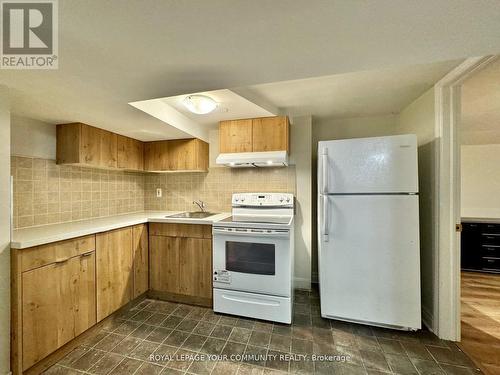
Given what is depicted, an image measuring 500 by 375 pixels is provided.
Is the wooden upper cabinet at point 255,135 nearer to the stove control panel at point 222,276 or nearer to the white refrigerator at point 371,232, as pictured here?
the white refrigerator at point 371,232

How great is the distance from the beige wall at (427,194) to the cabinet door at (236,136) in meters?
1.67

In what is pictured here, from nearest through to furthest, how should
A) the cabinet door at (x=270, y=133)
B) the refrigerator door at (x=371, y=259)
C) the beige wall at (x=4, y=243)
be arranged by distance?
the beige wall at (x=4, y=243) → the refrigerator door at (x=371, y=259) → the cabinet door at (x=270, y=133)

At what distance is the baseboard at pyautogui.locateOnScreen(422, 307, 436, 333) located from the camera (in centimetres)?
179

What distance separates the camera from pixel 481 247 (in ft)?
10.3

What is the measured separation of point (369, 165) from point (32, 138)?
2934mm

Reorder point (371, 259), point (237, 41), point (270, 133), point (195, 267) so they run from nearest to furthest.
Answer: point (237, 41)
point (371, 259)
point (195, 267)
point (270, 133)

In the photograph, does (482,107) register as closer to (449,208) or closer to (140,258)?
(449,208)

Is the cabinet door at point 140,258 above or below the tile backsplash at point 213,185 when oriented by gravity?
below

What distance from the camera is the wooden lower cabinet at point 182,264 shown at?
7.11 feet

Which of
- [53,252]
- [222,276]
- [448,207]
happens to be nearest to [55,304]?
[53,252]

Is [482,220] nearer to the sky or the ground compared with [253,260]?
nearer to the sky

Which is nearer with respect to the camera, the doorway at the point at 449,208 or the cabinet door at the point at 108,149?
the doorway at the point at 449,208

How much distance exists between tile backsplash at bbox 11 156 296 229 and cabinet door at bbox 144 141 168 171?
1.09 ft

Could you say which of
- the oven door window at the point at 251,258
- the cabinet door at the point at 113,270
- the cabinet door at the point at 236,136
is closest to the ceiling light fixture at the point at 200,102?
the cabinet door at the point at 236,136
